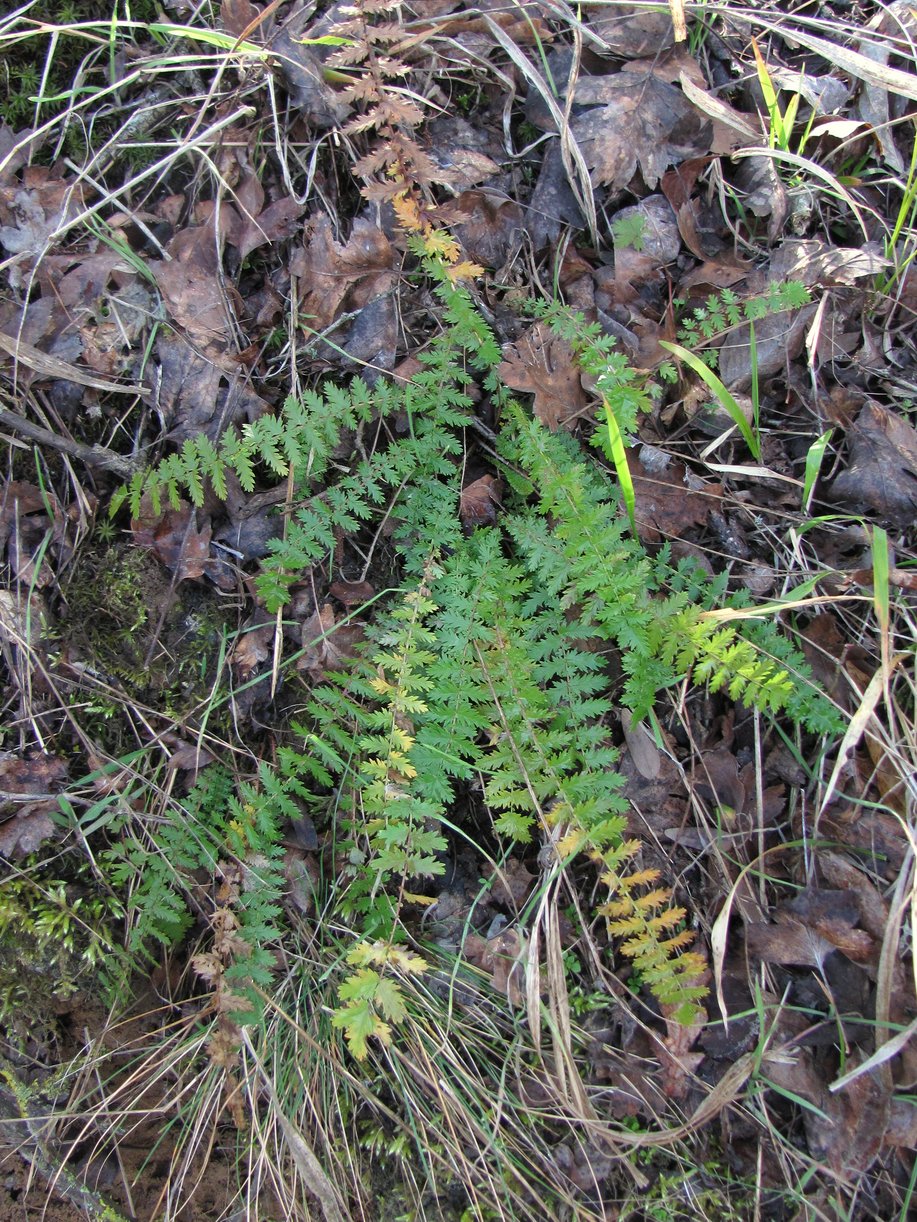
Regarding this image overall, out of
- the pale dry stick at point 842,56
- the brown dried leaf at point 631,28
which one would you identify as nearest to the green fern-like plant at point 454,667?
the pale dry stick at point 842,56

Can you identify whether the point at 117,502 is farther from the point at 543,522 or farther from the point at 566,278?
the point at 566,278

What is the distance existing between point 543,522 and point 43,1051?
2.67 metres

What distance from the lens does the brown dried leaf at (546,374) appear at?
9.53ft

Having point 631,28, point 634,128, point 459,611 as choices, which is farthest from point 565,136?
point 459,611

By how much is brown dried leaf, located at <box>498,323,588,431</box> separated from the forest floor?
2 cm

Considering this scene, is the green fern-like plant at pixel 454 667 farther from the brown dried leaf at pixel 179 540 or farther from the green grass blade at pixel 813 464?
the green grass blade at pixel 813 464

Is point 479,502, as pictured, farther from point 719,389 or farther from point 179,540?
point 179,540

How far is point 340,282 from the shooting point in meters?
A: 3.04

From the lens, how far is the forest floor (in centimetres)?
251

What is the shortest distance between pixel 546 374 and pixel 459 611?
1.03 metres

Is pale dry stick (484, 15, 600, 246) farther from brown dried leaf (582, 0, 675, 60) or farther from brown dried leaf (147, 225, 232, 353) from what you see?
brown dried leaf (147, 225, 232, 353)

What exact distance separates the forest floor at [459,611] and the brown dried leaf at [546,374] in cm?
2

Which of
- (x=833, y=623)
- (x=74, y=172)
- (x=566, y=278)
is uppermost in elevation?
(x=74, y=172)

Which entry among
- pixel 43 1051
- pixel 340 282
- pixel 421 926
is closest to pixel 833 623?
pixel 421 926
